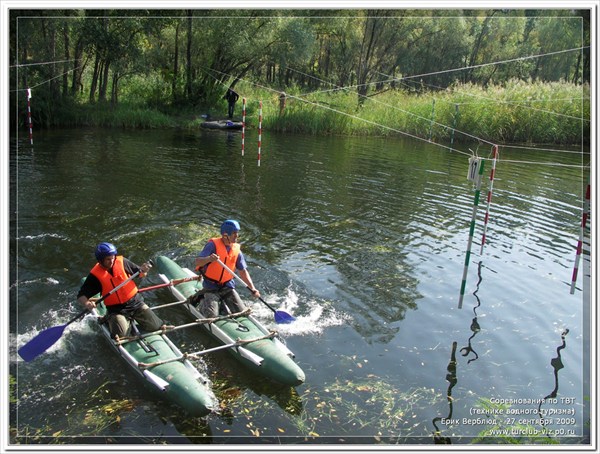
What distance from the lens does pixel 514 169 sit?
71.9ft

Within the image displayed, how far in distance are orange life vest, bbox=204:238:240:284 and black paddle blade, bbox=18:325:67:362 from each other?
225 centimetres

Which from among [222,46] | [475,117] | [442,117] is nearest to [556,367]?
[475,117]

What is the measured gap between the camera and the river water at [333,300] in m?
6.54

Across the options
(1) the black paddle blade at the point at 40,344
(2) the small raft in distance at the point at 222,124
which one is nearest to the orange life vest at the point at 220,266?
(1) the black paddle blade at the point at 40,344

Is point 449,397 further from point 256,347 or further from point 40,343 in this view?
point 40,343

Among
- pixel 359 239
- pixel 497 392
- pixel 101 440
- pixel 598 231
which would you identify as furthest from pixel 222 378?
pixel 359 239

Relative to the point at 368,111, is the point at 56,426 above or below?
below

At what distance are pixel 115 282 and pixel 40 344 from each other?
1259mm

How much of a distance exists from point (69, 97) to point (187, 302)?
2378 cm

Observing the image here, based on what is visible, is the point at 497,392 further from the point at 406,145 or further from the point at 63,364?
the point at 406,145

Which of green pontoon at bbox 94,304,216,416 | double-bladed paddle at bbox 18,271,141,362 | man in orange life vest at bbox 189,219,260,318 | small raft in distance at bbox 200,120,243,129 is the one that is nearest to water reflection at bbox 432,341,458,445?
green pontoon at bbox 94,304,216,416

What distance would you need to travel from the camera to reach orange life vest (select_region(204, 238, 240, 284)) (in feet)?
27.3

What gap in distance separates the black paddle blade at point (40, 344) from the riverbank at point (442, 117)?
830 inches

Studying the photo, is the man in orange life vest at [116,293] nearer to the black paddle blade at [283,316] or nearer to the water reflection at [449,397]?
the black paddle blade at [283,316]
